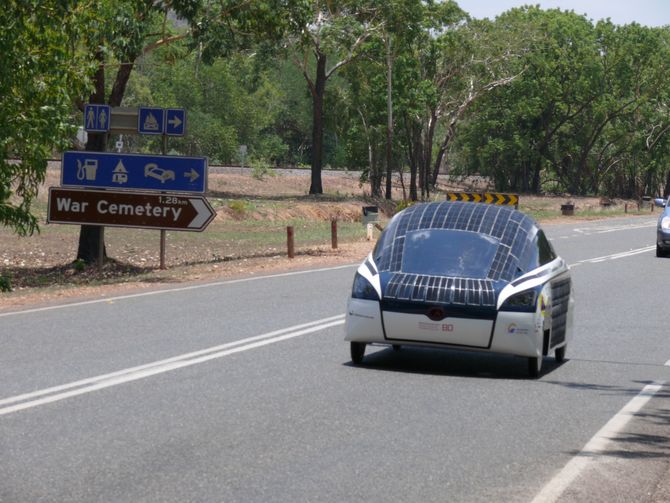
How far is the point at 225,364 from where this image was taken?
11797 mm

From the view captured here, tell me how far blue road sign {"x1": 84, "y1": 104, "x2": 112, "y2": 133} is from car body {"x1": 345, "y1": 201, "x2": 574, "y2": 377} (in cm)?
1403

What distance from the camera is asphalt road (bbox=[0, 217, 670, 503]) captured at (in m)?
7.09

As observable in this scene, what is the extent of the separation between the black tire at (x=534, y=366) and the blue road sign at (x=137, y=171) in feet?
48.0

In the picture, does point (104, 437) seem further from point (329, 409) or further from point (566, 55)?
point (566, 55)

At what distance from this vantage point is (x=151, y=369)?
11.3 meters

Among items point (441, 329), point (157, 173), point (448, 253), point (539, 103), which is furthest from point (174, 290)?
point (539, 103)

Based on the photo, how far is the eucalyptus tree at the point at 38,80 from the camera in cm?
2122

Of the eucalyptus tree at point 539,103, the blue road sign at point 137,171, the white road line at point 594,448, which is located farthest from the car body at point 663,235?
the eucalyptus tree at point 539,103

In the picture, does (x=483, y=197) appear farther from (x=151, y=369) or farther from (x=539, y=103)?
(x=539, y=103)

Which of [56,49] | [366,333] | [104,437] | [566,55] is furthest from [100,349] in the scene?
[566,55]

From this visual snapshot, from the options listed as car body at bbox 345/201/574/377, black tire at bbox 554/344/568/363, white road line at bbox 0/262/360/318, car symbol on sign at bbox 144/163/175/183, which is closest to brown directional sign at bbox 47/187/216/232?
car symbol on sign at bbox 144/163/175/183

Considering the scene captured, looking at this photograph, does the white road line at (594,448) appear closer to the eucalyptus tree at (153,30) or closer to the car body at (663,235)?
the eucalyptus tree at (153,30)

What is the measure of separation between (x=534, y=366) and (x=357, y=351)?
1.65 metres

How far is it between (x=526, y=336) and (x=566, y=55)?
81.7 m
